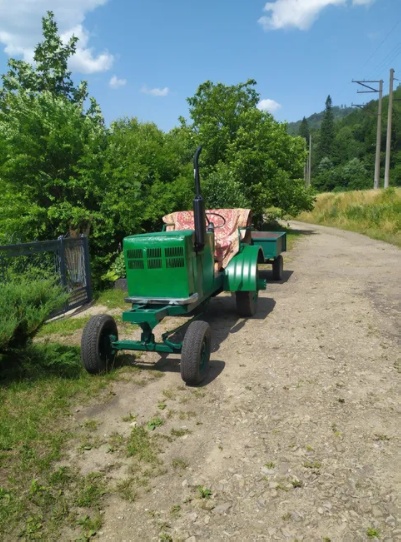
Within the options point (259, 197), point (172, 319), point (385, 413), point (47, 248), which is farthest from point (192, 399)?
point (259, 197)

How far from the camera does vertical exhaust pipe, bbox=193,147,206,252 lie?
15.3ft

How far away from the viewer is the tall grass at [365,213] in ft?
65.7

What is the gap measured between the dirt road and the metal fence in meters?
3.12

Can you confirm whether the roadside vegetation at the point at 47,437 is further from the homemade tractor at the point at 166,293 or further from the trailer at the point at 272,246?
the trailer at the point at 272,246

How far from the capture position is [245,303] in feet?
22.1

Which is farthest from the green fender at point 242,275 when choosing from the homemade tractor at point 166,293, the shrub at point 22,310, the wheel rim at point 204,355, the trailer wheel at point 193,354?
the shrub at point 22,310

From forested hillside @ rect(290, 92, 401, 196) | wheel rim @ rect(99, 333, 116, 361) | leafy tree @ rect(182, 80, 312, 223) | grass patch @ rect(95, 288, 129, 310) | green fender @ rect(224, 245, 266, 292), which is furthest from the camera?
forested hillside @ rect(290, 92, 401, 196)

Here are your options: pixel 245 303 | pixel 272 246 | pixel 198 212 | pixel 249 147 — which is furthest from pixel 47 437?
pixel 249 147

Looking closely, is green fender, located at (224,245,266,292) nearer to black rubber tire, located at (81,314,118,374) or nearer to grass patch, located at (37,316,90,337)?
black rubber tire, located at (81,314,118,374)

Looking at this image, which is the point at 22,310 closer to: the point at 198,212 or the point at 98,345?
the point at 98,345

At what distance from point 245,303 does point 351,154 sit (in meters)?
86.4

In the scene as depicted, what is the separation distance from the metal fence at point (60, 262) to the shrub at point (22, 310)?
1731 mm

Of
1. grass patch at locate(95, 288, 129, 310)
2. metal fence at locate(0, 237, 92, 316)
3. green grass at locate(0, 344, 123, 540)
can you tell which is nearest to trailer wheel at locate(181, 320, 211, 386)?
green grass at locate(0, 344, 123, 540)

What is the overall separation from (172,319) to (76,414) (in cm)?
309
